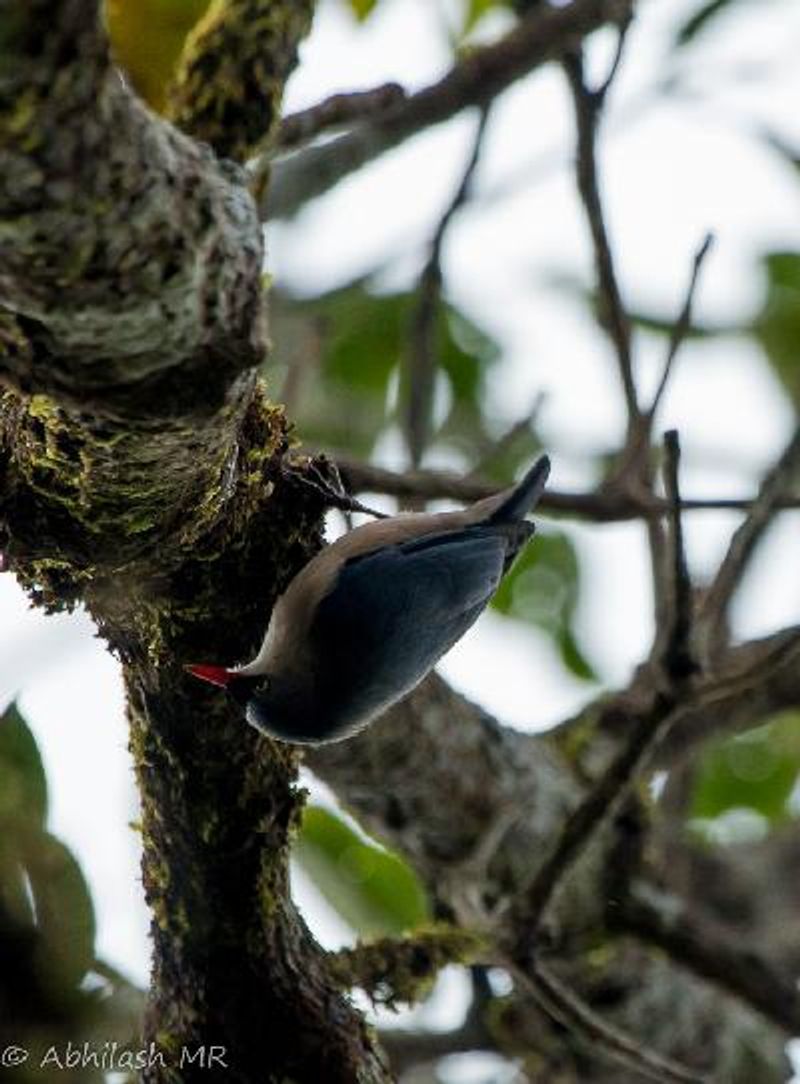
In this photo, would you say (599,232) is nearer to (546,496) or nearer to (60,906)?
(546,496)

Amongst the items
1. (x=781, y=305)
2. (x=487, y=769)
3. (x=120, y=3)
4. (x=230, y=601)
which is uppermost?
(x=781, y=305)

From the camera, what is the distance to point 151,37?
2.82m

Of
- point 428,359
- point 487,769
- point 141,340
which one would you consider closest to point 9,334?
point 141,340

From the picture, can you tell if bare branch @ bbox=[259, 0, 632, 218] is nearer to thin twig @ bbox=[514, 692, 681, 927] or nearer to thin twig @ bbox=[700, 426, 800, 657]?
thin twig @ bbox=[700, 426, 800, 657]

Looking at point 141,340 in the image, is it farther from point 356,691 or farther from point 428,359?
point 428,359

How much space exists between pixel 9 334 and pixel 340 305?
12.0 feet

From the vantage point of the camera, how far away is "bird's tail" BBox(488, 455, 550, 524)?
3979mm

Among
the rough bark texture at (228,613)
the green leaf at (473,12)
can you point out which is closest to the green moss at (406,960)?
the rough bark texture at (228,613)

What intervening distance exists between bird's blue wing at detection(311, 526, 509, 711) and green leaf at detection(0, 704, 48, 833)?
0.65 metres

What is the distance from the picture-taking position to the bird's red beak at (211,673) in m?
2.77

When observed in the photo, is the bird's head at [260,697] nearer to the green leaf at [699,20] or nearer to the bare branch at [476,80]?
the bare branch at [476,80]

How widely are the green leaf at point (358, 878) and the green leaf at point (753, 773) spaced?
5.00ft

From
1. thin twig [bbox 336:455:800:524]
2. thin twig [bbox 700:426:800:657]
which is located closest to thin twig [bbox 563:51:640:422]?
thin twig [bbox 336:455:800:524]

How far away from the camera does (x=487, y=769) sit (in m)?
4.19
